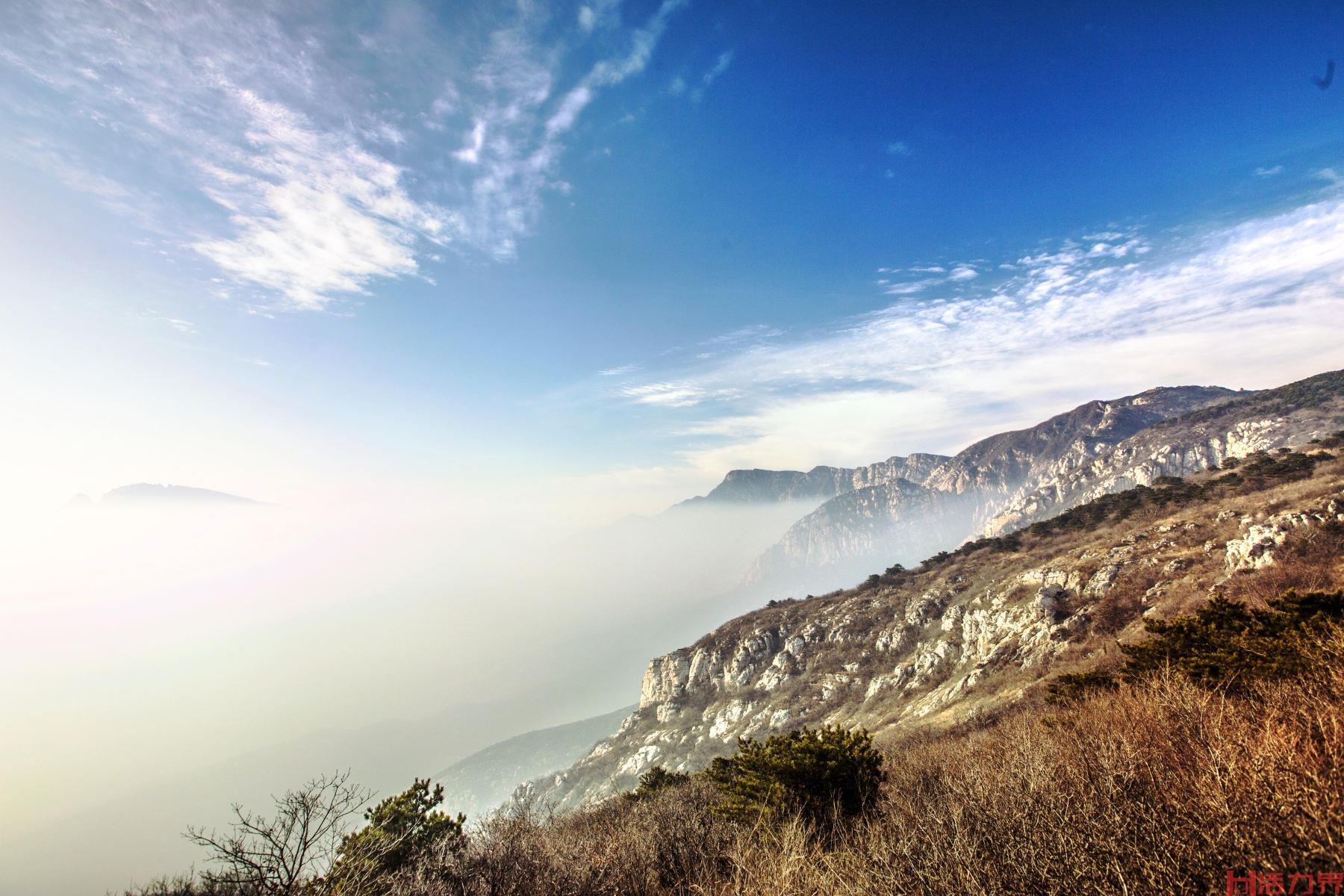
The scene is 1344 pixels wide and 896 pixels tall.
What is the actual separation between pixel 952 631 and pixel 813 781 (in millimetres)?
48448

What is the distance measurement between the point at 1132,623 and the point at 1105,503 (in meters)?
45.2

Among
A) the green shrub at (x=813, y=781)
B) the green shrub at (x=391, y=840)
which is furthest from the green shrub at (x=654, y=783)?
the green shrub at (x=813, y=781)

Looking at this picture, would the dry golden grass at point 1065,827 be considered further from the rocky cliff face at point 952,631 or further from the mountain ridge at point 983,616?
the mountain ridge at point 983,616

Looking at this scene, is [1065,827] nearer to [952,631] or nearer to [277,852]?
[277,852]

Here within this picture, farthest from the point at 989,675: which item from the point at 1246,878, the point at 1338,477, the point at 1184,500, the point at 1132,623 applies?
the point at 1246,878

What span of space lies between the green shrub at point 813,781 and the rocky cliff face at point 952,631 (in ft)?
3.74

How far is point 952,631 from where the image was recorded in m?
55.0

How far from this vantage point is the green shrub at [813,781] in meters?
15.9

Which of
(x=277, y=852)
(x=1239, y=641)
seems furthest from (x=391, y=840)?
(x=1239, y=641)

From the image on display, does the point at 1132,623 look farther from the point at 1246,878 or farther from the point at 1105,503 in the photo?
the point at 1105,503

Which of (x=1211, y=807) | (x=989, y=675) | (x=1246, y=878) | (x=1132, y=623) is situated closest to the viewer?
(x=1246, y=878)

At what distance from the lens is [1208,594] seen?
97.6ft

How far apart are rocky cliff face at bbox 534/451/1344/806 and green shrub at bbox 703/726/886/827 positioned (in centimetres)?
114

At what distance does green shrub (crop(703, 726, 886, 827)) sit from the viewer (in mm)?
15922
